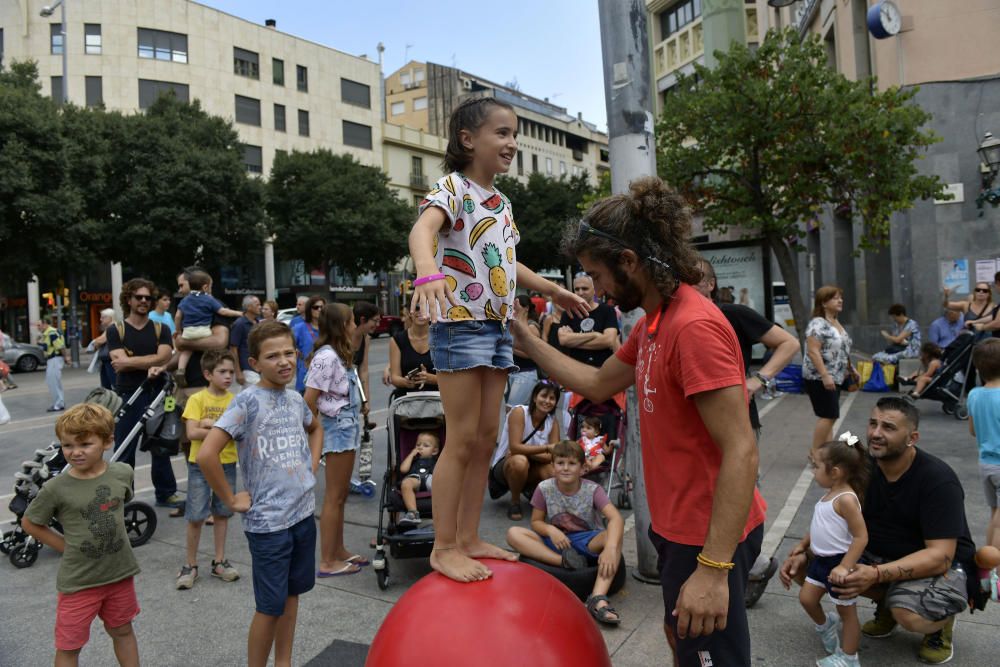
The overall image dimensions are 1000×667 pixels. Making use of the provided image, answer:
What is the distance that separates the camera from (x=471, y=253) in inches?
119

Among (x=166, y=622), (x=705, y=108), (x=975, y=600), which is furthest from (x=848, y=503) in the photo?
(x=705, y=108)

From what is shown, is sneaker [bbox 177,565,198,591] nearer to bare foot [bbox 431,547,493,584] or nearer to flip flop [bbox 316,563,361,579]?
flip flop [bbox 316,563,361,579]

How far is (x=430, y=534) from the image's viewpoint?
5.03 m

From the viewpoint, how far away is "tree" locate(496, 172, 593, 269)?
48.4 m

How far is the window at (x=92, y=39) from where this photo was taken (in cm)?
3800

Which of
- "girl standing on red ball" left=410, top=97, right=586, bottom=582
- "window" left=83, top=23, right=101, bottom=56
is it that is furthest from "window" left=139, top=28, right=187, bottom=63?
"girl standing on red ball" left=410, top=97, right=586, bottom=582

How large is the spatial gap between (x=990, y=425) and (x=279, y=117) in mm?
45626

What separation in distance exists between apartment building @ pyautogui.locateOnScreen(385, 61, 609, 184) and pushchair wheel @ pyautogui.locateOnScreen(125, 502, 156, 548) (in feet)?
179

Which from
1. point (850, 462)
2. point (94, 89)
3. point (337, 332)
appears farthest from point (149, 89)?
point (850, 462)

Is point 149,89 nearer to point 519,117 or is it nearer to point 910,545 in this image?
point 519,117

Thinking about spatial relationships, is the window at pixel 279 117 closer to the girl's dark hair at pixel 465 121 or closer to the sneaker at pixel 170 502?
the sneaker at pixel 170 502

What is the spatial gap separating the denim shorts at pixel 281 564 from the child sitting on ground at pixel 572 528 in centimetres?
152

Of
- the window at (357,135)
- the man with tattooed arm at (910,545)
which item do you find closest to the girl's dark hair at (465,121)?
the man with tattooed arm at (910,545)

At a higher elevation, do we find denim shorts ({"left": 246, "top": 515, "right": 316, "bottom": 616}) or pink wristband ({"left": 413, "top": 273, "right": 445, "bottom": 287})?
pink wristband ({"left": 413, "top": 273, "right": 445, "bottom": 287})
